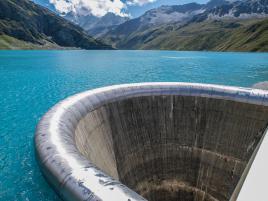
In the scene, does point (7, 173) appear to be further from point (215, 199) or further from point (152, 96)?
point (215, 199)

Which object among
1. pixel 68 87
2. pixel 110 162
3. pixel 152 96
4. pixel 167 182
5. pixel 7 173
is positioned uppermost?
pixel 152 96

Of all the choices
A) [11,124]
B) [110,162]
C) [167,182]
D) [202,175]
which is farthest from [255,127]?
[11,124]

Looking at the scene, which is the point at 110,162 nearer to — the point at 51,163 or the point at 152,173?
the point at 152,173

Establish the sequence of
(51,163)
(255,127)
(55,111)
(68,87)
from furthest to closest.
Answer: (68,87) < (255,127) < (55,111) < (51,163)

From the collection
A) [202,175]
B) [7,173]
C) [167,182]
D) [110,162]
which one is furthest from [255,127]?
[7,173]

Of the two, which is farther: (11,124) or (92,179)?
(11,124)

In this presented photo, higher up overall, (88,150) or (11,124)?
(88,150)

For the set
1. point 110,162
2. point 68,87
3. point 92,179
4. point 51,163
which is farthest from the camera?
point 68,87
